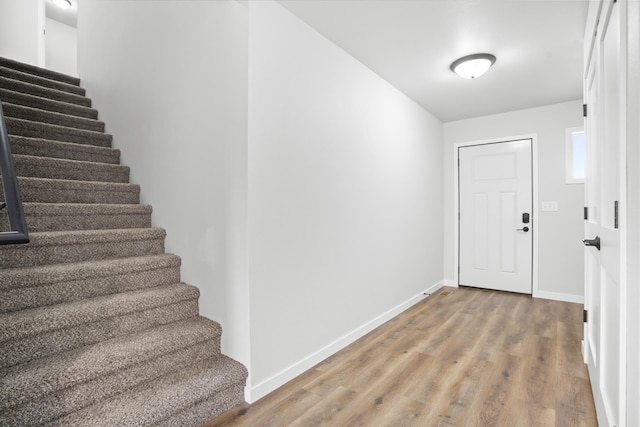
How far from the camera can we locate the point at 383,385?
208 cm

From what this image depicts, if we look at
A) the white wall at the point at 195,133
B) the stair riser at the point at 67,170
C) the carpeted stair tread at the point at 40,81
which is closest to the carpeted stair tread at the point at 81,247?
the white wall at the point at 195,133

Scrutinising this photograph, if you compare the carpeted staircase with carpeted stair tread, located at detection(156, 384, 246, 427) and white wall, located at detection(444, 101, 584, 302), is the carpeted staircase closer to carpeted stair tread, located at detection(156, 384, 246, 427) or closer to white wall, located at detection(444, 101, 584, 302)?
carpeted stair tread, located at detection(156, 384, 246, 427)

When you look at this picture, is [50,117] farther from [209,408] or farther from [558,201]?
[558,201]

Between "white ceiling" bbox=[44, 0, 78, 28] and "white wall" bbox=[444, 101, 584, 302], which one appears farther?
"white ceiling" bbox=[44, 0, 78, 28]

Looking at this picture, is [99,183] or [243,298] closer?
[243,298]

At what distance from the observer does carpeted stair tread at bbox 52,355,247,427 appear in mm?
1472

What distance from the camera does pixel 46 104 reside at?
307 centimetres

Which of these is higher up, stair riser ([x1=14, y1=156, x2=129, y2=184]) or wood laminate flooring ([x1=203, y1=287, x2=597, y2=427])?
stair riser ([x1=14, y1=156, x2=129, y2=184])

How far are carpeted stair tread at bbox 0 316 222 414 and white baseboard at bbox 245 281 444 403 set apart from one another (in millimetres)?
365

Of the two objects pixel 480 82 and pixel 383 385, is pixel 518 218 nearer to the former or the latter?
pixel 480 82

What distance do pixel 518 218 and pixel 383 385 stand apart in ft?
10.5

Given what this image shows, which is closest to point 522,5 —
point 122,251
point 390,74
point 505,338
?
point 390,74

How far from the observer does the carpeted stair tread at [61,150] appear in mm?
2523

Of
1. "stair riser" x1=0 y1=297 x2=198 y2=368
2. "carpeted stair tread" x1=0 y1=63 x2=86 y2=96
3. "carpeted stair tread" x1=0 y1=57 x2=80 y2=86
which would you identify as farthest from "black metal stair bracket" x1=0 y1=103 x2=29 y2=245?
"carpeted stair tread" x1=0 y1=57 x2=80 y2=86
